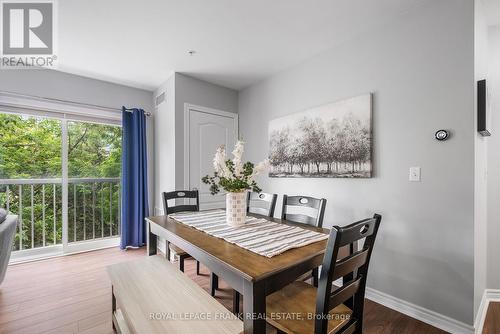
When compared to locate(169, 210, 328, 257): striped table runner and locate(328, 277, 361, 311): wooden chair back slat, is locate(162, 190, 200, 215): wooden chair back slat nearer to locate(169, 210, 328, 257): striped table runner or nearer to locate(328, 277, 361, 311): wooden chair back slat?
locate(169, 210, 328, 257): striped table runner

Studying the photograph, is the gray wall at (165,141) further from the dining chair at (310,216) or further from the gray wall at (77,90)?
the dining chair at (310,216)

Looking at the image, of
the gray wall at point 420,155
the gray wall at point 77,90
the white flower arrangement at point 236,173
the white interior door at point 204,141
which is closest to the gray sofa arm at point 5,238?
the gray wall at point 77,90

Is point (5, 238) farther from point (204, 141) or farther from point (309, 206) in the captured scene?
point (309, 206)

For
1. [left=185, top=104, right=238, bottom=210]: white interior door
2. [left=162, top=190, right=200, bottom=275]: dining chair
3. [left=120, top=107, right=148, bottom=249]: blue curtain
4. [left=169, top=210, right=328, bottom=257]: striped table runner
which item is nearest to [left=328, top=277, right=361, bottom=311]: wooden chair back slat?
[left=169, top=210, right=328, bottom=257]: striped table runner

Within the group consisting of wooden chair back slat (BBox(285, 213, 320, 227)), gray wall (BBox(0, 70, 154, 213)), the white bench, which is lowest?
the white bench

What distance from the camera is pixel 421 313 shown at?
71.4 inches

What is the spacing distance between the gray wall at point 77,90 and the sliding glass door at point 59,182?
1.15 ft

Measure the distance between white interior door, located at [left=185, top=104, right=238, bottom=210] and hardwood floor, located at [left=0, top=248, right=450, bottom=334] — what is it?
3.22ft

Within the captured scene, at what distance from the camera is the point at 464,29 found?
1655 mm

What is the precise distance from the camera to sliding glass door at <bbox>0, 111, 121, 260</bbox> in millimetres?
2988

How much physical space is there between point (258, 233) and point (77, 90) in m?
3.18

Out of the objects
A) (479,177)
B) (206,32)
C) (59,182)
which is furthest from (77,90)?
(479,177)

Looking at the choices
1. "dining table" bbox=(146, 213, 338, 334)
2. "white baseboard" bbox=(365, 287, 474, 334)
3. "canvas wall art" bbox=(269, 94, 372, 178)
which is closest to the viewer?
"dining table" bbox=(146, 213, 338, 334)

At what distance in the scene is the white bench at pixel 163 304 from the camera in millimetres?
1128
